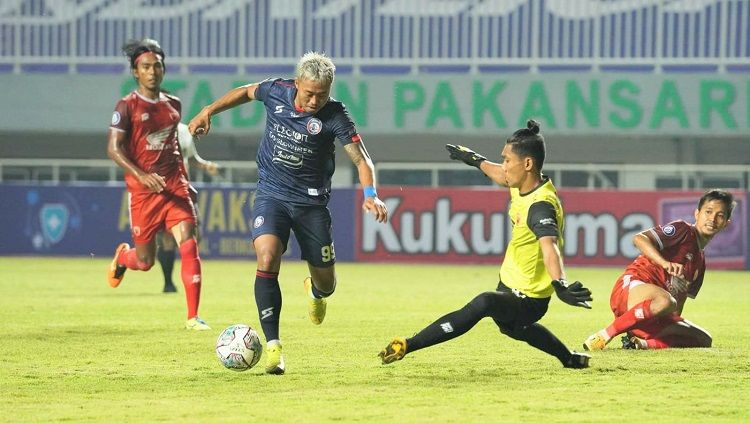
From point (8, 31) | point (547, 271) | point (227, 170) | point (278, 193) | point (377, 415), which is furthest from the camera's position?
point (8, 31)

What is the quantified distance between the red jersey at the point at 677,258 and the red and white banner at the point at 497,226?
12.5m

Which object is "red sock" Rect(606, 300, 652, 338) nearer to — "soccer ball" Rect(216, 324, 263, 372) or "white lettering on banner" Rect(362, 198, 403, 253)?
"soccer ball" Rect(216, 324, 263, 372)

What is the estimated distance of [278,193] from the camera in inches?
333

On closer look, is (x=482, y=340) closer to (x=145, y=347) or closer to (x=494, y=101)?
(x=145, y=347)

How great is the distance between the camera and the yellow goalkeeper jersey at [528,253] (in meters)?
7.80

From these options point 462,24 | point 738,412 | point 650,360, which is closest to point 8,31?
point 462,24

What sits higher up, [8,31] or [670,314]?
[8,31]

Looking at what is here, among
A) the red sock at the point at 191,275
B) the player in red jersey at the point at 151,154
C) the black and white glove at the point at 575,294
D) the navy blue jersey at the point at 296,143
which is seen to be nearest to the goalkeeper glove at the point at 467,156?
the navy blue jersey at the point at 296,143

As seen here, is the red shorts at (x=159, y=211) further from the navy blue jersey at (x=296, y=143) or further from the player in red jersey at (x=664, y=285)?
the player in red jersey at (x=664, y=285)

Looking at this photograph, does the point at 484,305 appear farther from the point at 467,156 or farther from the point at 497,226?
the point at 497,226

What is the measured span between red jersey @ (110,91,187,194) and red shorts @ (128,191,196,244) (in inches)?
3.1

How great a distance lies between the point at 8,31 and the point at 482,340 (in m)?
20.4

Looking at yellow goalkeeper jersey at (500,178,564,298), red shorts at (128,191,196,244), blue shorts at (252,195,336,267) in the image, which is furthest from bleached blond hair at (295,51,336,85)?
red shorts at (128,191,196,244)

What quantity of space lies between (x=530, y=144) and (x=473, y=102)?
18.4 meters
